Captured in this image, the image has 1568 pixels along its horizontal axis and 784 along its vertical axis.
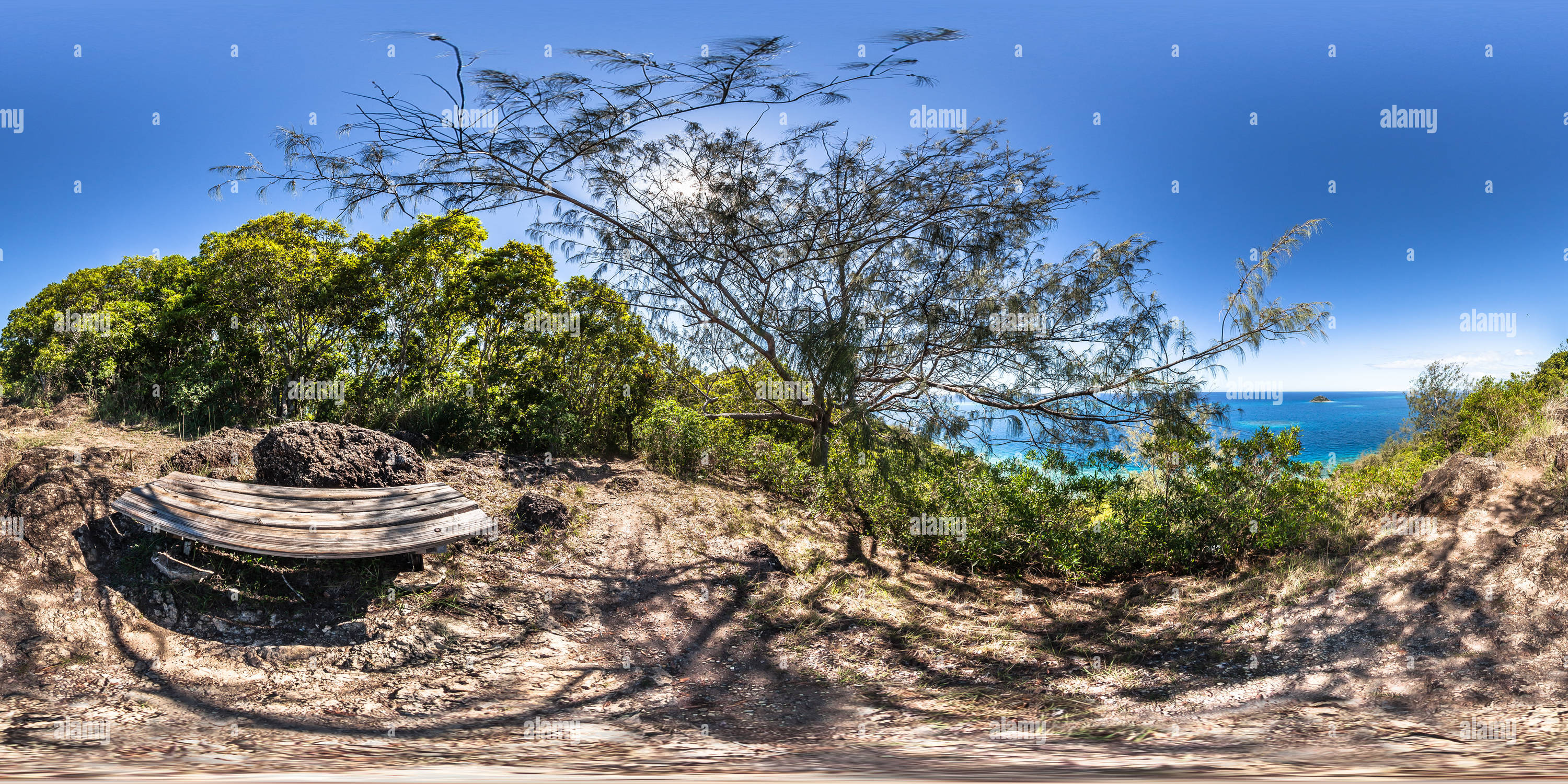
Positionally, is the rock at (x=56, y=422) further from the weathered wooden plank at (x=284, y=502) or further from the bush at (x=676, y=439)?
the bush at (x=676, y=439)

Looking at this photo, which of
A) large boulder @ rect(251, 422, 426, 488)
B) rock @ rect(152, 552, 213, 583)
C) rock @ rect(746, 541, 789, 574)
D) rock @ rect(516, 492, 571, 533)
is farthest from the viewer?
rock @ rect(746, 541, 789, 574)

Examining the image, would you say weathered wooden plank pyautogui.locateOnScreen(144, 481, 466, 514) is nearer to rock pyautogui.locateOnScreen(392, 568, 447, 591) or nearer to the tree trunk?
rock pyautogui.locateOnScreen(392, 568, 447, 591)

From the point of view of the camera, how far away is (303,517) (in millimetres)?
4551

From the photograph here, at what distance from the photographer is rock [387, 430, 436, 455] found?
21.7ft

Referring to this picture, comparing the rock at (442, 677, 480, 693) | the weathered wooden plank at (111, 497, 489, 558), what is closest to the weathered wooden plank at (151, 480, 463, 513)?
the weathered wooden plank at (111, 497, 489, 558)

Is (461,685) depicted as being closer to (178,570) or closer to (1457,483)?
(178,570)

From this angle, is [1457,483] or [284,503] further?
[1457,483]

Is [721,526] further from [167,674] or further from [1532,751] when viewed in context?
[1532,751]

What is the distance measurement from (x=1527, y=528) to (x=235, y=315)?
39.0 feet

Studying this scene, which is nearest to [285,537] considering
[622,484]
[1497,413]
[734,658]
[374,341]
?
[622,484]

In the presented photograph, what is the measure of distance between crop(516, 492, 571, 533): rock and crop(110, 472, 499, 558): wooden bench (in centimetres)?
45

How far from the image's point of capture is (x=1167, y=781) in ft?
8.34

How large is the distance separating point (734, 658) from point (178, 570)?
3481 mm

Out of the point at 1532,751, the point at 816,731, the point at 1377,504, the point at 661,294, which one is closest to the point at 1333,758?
the point at 1532,751
